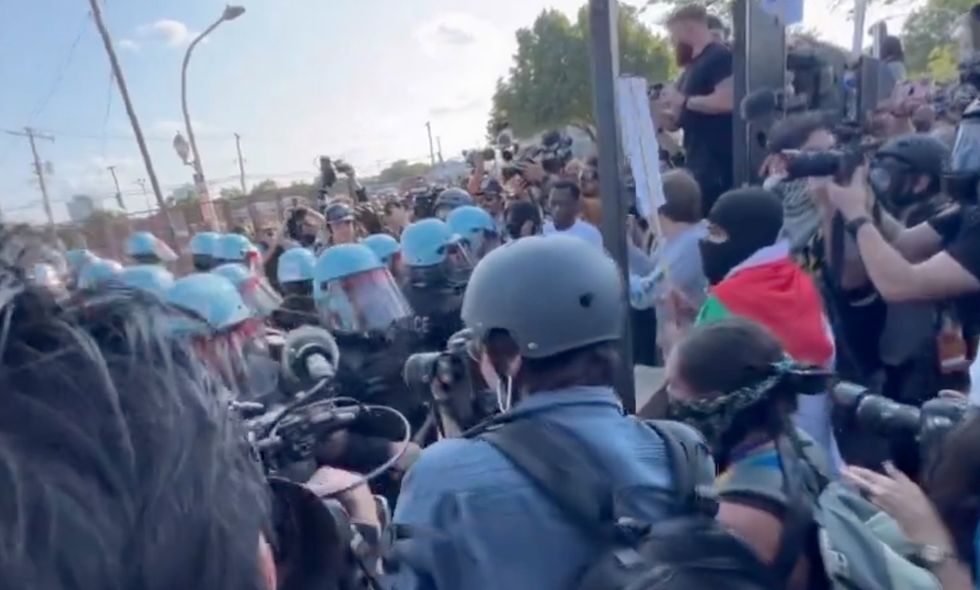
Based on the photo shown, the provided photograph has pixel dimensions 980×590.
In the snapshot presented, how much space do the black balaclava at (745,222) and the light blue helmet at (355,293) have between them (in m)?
1.48

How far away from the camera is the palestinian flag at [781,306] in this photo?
3693 mm

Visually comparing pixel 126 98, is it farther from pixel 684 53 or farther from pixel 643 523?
pixel 643 523

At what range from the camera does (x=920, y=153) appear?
4516mm

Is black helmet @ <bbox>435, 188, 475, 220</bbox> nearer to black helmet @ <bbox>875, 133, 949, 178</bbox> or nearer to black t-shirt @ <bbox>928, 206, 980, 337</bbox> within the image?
black helmet @ <bbox>875, 133, 949, 178</bbox>

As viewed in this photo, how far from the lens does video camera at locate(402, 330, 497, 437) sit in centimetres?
339

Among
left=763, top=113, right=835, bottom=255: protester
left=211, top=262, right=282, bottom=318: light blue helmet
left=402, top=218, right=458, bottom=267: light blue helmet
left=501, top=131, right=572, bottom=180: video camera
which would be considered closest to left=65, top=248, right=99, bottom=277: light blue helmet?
left=763, top=113, right=835, bottom=255: protester

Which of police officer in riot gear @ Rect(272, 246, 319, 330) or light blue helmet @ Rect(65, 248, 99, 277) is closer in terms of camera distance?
light blue helmet @ Rect(65, 248, 99, 277)

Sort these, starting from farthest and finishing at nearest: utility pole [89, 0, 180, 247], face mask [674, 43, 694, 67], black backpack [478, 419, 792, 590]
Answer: utility pole [89, 0, 180, 247]
face mask [674, 43, 694, 67]
black backpack [478, 419, 792, 590]

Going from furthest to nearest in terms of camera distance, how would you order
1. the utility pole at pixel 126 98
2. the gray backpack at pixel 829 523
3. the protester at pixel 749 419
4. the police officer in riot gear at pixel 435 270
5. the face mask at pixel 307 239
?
the utility pole at pixel 126 98
the face mask at pixel 307 239
the police officer in riot gear at pixel 435 270
the protester at pixel 749 419
the gray backpack at pixel 829 523

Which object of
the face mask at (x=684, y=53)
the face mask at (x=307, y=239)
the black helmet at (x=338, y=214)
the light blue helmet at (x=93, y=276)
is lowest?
the face mask at (x=307, y=239)

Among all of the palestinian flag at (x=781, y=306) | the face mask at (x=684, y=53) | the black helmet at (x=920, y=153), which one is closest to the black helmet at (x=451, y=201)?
the face mask at (x=684, y=53)

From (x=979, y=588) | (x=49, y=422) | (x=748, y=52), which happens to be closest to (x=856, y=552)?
(x=979, y=588)

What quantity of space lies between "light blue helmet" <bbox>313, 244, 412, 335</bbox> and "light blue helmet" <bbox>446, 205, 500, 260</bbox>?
4.48 ft

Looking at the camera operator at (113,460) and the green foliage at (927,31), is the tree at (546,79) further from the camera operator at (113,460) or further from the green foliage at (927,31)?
the camera operator at (113,460)
